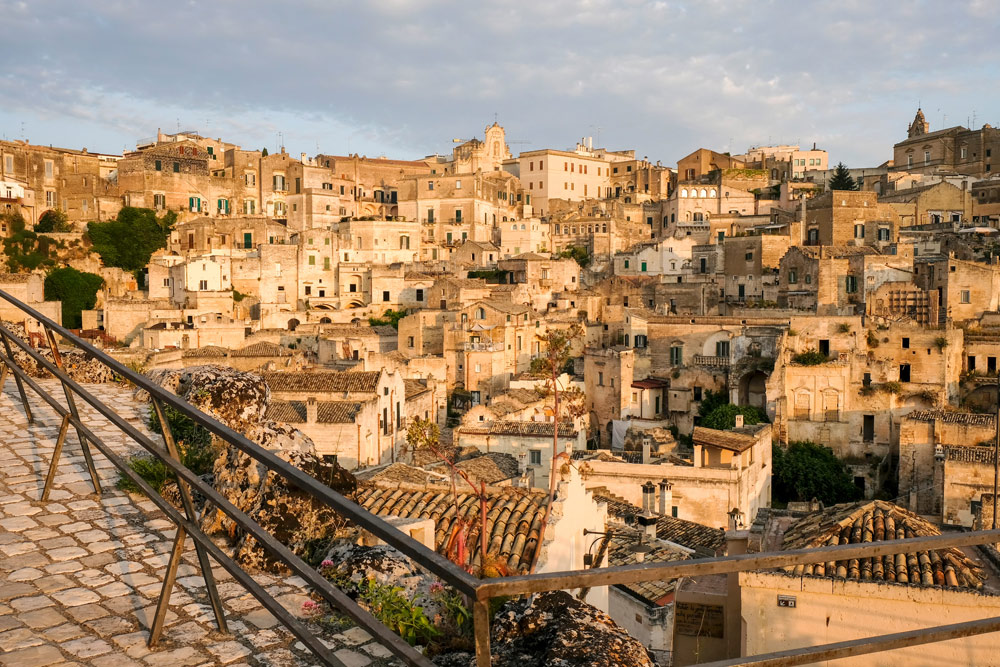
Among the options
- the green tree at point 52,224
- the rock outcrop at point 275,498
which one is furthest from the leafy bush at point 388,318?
the rock outcrop at point 275,498

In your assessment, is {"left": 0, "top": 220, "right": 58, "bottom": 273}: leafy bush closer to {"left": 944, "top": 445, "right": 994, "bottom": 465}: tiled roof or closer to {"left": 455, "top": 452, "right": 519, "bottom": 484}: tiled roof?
{"left": 455, "top": 452, "right": 519, "bottom": 484}: tiled roof

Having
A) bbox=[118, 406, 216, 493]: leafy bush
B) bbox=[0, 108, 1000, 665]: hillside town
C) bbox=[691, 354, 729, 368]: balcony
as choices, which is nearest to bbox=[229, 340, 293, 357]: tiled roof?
bbox=[0, 108, 1000, 665]: hillside town

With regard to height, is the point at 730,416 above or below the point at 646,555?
above

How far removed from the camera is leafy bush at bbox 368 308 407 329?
175 ft

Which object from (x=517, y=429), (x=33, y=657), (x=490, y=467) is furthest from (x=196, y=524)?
(x=517, y=429)

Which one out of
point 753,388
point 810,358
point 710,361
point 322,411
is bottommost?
point 753,388

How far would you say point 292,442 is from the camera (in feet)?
25.1

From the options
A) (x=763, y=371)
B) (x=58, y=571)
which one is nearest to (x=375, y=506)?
(x=58, y=571)

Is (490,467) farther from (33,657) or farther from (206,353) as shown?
(33,657)

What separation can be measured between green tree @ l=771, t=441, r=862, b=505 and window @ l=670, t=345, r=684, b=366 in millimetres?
8946

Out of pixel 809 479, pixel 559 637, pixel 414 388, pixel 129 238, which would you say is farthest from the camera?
pixel 129 238

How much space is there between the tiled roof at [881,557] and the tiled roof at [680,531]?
453 centimetres

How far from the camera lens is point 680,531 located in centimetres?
2292

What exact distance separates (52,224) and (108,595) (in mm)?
61208
